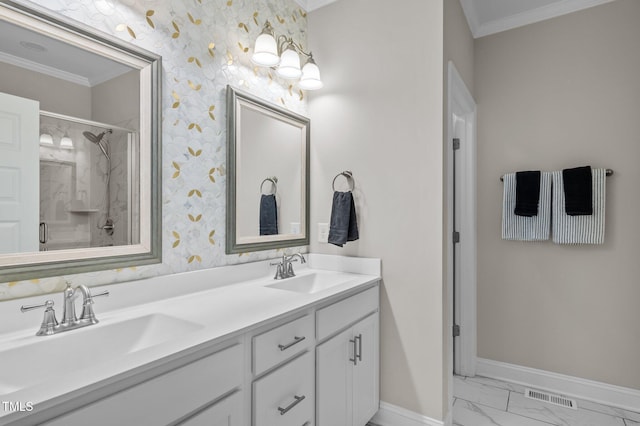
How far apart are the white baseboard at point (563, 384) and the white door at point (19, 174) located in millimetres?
2927

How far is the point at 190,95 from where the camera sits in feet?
5.30

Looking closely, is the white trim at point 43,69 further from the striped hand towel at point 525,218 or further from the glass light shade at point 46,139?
the striped hand towel at point 525,218

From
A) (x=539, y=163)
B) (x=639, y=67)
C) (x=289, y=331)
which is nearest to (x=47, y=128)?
(x=289, y=331)

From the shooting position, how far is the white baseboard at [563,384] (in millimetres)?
2256

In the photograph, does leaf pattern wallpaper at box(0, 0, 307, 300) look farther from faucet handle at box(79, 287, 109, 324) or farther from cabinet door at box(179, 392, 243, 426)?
cabinet door at box(179, 392, 243, 426)

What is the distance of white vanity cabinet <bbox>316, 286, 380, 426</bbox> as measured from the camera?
1.54 meters

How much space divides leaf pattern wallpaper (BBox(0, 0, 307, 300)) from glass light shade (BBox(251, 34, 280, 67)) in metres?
0.10

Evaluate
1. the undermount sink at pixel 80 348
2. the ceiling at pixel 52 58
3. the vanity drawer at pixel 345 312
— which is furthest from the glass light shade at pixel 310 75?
the undermount sink at pixel 80 348

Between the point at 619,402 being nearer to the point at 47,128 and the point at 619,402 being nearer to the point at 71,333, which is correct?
the point at 71,333

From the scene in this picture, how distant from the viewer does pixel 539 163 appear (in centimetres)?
254

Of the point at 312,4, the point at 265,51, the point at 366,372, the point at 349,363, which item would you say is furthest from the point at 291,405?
the point at 312,4

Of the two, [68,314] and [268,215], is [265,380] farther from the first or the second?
[268,215]

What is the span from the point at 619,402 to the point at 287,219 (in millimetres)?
2448

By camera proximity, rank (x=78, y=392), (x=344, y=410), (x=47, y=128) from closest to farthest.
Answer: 1. (x=78, y=392)
2. (x=47, y=128)
3. (x=344, y=410)
